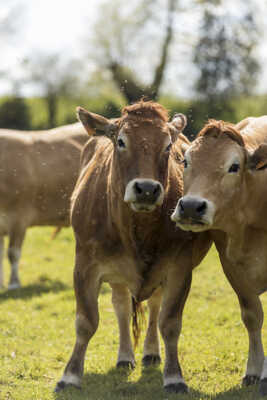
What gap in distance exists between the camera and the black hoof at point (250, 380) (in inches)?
266

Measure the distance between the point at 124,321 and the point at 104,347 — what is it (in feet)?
2.16

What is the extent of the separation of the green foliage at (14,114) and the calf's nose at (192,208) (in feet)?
99.6

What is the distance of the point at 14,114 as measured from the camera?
3534 centimetres

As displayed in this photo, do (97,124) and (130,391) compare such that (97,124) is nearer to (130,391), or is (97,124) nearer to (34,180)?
(130,391)

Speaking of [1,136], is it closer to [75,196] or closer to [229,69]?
[75,196]

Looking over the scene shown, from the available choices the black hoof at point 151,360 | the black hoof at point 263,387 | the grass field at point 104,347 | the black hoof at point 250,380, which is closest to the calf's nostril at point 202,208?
the black hoof at point 263,387

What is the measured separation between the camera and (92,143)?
880cm

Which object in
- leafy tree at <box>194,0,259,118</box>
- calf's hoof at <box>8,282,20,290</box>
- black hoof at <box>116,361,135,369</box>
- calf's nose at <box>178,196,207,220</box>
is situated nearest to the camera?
calf's nose at <box>178,196,207,220</box>

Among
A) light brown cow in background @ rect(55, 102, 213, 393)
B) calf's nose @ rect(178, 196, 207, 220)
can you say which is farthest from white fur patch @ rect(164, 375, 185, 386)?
calf's nose @ rect(178, 196, 207, 220)

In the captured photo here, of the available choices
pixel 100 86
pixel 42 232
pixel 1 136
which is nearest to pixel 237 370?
pixel 1 136

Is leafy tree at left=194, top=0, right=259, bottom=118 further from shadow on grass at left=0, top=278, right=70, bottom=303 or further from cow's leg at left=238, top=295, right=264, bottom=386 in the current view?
cow's leg at left=238, top=295, right=264, bottom=386

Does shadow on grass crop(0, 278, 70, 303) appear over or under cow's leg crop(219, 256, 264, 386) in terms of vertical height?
under

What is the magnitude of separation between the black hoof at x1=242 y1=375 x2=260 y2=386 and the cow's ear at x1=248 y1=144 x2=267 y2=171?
6.67ft

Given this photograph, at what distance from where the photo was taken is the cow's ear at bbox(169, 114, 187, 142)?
6.83 meters
